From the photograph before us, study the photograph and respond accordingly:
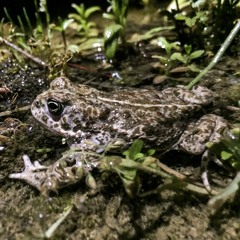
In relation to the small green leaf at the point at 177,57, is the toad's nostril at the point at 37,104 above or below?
above

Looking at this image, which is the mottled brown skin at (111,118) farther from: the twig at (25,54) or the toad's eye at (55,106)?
the twig at (25,54)

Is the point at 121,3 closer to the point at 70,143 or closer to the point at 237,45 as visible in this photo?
the point at 237,45

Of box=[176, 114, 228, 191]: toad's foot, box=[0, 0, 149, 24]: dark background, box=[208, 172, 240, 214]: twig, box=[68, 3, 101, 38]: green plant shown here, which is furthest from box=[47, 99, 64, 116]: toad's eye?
box=[0, 0, 149, 24]: dark background

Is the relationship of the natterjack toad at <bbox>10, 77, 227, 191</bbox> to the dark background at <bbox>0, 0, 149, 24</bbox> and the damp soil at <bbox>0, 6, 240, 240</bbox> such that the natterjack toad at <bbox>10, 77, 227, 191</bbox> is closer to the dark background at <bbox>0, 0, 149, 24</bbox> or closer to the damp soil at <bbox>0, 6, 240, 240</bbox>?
the damp soil at <bbox>0, 6, 240, 240</bbox>

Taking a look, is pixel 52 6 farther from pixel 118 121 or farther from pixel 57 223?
pixel 57 223

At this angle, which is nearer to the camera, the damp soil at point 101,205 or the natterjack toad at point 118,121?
the damp soil at point 101,205

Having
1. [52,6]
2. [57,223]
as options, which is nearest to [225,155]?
[57,223]

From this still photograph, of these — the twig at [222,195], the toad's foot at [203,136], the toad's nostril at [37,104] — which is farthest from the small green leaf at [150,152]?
the toad's nostril at [37,104]

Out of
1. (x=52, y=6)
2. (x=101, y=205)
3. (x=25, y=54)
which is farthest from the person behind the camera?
(x=52, y=6)
